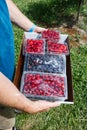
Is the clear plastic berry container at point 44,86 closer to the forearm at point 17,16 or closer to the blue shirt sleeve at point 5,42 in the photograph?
the blue shirt sleeve at point 5,42

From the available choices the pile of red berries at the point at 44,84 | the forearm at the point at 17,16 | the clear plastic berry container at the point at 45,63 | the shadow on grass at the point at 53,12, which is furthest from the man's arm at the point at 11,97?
the shadow on grass at the point at 53,12

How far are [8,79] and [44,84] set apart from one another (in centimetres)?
83

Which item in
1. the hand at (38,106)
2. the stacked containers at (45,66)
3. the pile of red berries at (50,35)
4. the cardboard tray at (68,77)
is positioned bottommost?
the cardboard tray at (68,77)

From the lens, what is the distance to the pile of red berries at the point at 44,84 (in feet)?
9.30

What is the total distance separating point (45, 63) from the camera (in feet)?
10.7

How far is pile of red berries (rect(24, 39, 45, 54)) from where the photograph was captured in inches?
137

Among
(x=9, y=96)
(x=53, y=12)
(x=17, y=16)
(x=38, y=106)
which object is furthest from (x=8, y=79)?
(x=53, y=12)

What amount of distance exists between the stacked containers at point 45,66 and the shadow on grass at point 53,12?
238 centimetres

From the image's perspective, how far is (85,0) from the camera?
657 centimetres

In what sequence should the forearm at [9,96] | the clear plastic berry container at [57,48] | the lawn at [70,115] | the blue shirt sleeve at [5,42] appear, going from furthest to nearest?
the lawn at [70,115]
the clear plastic berry container at [57,48]
the blue shirt sleeve at [5,42]
the forearm at [9,96]

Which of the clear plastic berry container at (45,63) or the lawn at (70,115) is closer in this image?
the clear plastic berry container at (45,63)

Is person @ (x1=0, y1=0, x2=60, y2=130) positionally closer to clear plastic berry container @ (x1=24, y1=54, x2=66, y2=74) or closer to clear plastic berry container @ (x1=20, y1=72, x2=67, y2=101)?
clear plastic berry container @ (x1=20, y1=72, x2=67, y2=101)

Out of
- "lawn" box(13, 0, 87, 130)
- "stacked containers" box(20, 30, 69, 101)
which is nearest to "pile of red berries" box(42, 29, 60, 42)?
"stacked containers" box(20, 30, 69, 101)

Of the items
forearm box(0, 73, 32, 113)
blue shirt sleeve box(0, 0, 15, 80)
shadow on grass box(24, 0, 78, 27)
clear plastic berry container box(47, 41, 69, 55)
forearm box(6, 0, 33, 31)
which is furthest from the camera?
shadow on grass box(24, 0, 78, 27)
